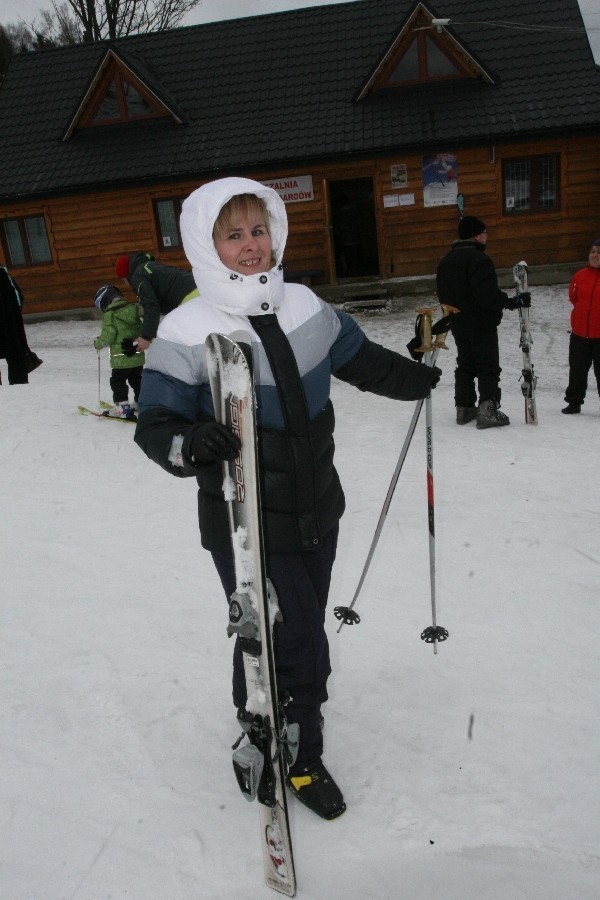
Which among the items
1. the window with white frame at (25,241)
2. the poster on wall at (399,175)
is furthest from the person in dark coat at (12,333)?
the window with white frame at (25,241)

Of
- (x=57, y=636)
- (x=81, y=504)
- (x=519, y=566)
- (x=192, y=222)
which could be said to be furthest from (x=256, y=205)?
(x=81, y=504)

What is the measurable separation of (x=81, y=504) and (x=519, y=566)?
3.19 m

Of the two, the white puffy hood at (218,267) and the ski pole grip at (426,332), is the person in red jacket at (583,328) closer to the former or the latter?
the ski pole grip at (426,332)

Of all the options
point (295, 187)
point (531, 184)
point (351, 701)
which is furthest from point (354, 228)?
point (351, 701)

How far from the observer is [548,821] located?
230 centimetres

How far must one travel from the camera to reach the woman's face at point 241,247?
85.0 inches

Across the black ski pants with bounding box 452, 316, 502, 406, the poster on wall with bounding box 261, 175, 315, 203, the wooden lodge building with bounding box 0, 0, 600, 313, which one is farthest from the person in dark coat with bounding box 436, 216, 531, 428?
the poster on wall with bounding box 261, 175, 315, 203

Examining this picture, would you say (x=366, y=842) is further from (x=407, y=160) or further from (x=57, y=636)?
(x=407, y=160)

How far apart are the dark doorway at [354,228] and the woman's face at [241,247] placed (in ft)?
47.0

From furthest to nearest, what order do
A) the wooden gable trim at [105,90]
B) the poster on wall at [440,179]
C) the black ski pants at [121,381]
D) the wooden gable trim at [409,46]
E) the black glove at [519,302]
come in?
the wooden gable trim at [105,90] → the poster on wall at [440,179] → the wooden gable trim at [409,46] → the black ski pants at [121,381] → the black glove at [519,302]

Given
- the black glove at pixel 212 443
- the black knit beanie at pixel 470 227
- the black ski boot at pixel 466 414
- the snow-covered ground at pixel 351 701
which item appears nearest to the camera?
the black glove at pixel 212 443

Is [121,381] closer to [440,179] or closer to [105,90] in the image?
[440,179]

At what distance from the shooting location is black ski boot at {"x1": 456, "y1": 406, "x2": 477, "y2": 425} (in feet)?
21.9

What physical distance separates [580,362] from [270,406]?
5.35 metres
